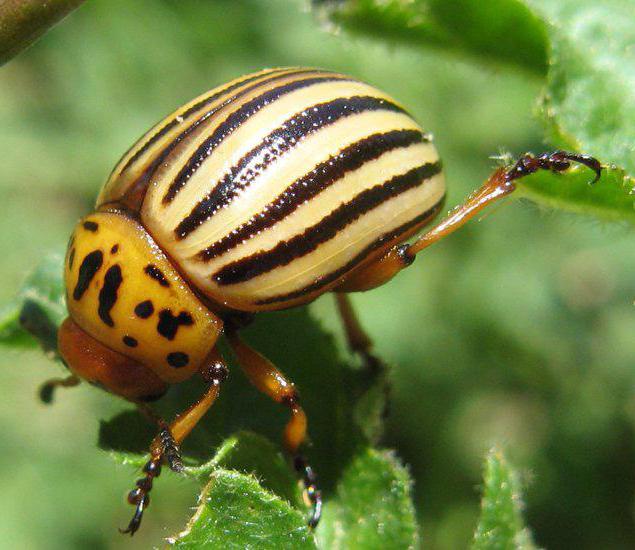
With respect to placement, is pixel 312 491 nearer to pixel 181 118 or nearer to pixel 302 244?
pixel 302 244

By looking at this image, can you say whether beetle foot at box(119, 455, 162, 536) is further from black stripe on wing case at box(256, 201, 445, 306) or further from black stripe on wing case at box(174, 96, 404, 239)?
black stripe on wing case at box(174, 96, 404, 239)

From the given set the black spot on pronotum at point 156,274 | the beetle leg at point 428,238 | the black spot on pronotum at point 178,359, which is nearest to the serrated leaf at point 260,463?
the black spot on pronotum at point 178,359

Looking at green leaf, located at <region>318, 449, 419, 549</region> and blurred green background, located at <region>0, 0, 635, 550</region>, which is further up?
blurred green background, located at <region>0, 0, 635, 550</region>

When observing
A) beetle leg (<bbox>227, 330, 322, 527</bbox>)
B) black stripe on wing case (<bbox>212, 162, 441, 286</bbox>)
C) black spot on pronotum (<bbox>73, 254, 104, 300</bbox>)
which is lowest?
beetle leg (<bbox>227, 330, 322, 527</bbox>)

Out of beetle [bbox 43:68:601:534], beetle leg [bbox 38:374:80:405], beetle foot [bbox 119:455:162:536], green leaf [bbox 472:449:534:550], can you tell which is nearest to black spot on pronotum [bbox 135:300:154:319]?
beetle [bbox 43:68:601:534]

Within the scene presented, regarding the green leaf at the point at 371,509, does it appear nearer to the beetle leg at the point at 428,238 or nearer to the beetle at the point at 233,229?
the beetle at the point at 233,229

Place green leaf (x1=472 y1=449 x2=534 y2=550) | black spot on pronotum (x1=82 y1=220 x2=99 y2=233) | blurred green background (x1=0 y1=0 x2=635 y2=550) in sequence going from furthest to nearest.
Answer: blurred green background (x1=0 y1=0 x2=635 y2=550), black spot on pronotum (x1=82 y1=220 x2=99 y2=233), green leaf (x1=472 y1=449 x2=534 y2=550)

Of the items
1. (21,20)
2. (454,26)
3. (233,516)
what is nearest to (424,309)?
(454,26)

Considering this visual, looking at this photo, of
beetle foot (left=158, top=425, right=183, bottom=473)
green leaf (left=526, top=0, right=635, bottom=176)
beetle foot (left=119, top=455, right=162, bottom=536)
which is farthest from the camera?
green leaf (left=526, top=0, right=635, bottom=176)
